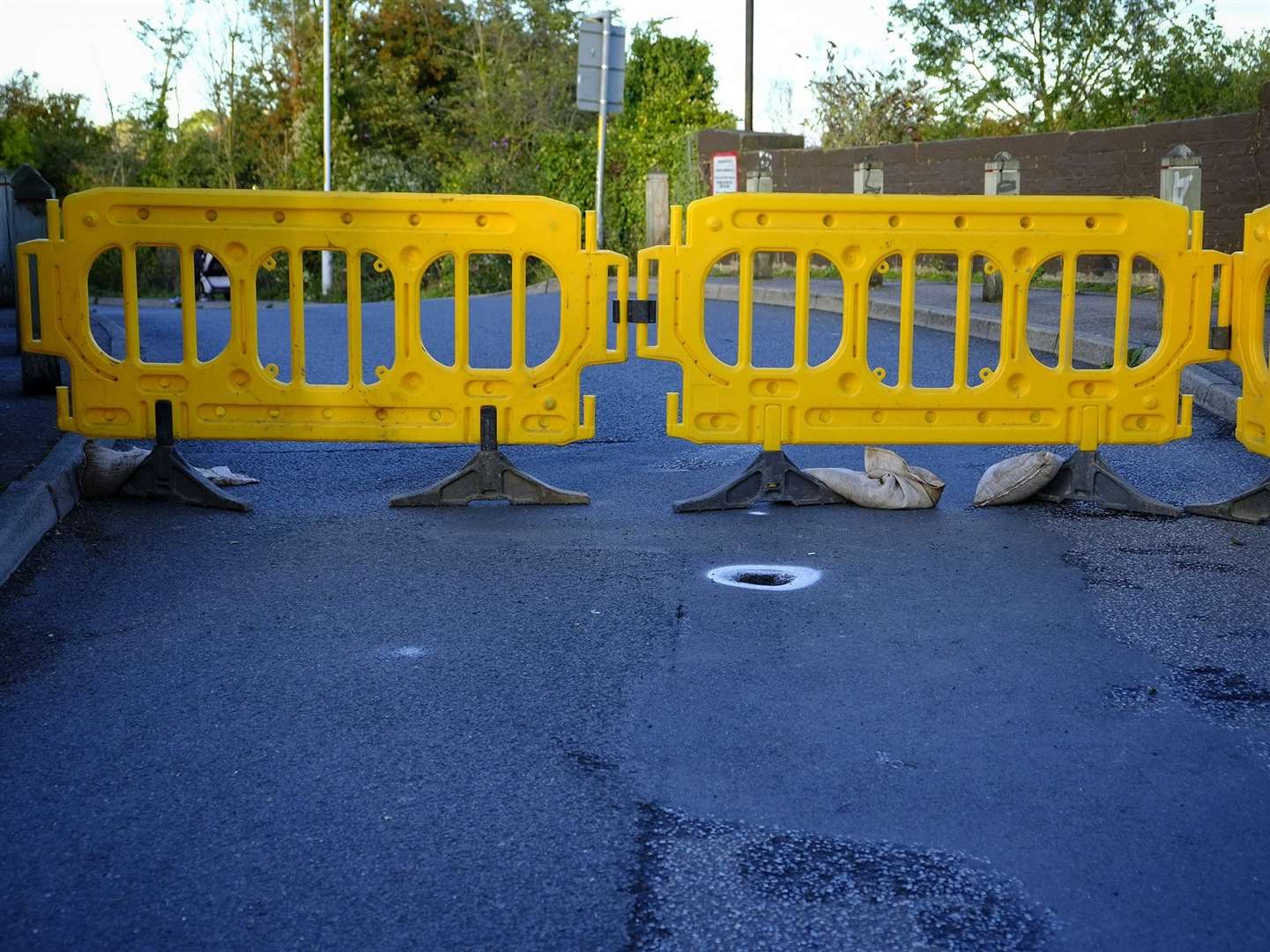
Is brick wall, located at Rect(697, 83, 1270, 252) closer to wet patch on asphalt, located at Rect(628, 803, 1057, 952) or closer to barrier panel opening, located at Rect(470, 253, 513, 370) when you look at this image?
barrier panel opening, located at Rect(470, 253, 513, 370)

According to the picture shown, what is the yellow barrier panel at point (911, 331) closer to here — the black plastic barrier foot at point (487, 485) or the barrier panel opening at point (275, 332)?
the black plastic barrier foot at point (487, 485)

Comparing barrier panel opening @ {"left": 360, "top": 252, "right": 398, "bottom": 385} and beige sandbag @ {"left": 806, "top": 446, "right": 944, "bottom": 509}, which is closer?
beige sandbag @ {"left": 806, "top": 446, "right": 944, "bottom": 509}

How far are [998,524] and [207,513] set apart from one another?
3264 millimetres

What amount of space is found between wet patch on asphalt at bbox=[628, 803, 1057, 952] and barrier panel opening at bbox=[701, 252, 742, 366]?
4.08 m

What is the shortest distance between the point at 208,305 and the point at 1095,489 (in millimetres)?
23064

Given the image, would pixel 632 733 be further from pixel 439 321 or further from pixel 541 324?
pixel 439 321

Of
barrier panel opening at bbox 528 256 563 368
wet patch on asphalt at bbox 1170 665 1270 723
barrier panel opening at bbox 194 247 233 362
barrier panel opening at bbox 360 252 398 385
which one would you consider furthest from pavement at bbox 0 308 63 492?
wet patch on asphalt at bbox 1170 665 1270 723

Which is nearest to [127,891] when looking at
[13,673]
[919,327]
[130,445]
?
[13,673]

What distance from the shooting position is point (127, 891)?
3.02 meters

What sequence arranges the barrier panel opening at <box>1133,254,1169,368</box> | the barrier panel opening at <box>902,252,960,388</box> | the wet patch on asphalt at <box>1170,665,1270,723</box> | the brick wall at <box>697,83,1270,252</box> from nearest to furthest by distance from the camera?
the wet patch on asphalt at <box>1170,665,1270,723</box>, the barrier panel opening at <box>1133,254,1169,368</box>, the barrier panel opening at <box>902,252,960,388</box>, the brick wall at <box>697,83,1270,252</box>

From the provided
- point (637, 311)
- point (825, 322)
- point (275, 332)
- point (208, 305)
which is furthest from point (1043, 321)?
point (208, 305)

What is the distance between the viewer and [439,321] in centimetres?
1767

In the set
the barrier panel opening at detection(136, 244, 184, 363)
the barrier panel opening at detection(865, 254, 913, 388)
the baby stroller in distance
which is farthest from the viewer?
the baby stroller in distance

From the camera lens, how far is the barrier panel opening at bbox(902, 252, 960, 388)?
10.7m
